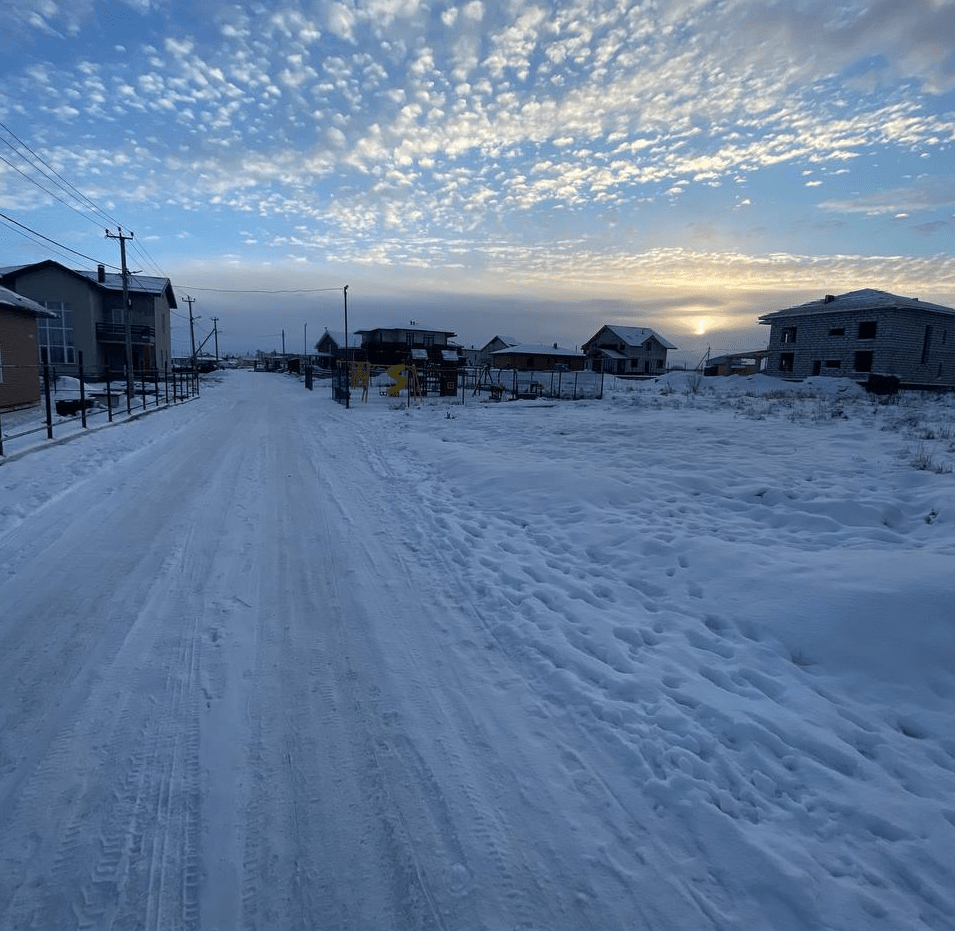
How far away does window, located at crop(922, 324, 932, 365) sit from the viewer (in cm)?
4062

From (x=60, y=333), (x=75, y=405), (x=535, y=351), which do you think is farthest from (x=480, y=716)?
(x=535, y=351)

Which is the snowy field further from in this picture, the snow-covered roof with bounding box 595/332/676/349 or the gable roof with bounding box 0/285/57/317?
the snow-covered roof with bounding box 595/332/676/349

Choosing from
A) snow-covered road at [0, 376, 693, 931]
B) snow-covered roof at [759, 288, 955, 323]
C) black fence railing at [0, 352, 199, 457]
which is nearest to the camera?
snow-covered road at [0, 376, 693, 931]

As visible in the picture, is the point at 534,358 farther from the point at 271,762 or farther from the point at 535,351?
the point at 271,762

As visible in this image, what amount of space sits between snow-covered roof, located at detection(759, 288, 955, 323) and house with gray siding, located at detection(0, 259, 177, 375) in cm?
4999

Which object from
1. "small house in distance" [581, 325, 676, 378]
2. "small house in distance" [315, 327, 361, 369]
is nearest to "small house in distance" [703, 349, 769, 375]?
"small house in distance" [581, 325, 676, 378]

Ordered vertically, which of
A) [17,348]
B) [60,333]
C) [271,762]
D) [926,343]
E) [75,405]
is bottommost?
[271,762]

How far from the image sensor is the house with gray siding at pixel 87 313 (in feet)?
134

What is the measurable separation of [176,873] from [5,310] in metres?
23.8

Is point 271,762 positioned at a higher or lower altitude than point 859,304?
lower

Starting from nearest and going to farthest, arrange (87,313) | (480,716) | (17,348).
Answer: (480,716)
(17,348)
(87,313)

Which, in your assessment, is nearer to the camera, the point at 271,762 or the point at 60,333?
the point at 271,762

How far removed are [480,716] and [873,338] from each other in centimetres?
4758

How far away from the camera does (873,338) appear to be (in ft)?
132
